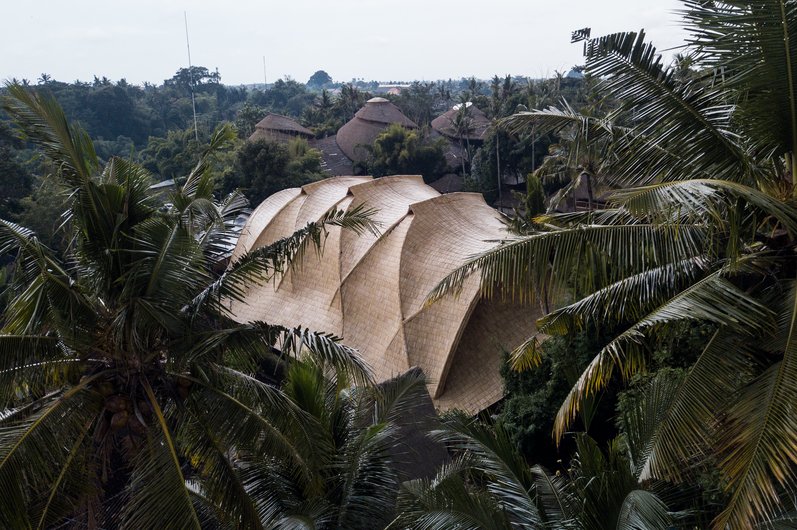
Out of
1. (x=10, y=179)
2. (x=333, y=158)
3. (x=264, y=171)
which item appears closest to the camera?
(x=10, y=179)

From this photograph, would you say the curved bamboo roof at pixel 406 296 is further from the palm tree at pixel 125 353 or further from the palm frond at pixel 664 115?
the palm frond at pixel 664 115

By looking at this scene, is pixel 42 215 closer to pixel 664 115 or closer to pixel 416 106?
pixel 664 115

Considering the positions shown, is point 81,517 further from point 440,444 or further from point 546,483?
point 546,483

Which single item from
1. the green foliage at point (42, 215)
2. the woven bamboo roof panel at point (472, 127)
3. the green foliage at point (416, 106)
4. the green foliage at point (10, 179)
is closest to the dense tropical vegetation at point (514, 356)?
the green foliage at point (42, 215)

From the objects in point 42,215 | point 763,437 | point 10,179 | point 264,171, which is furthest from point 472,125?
point 763,437

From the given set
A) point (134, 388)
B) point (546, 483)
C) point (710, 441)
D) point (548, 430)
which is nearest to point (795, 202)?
point (710, 441)

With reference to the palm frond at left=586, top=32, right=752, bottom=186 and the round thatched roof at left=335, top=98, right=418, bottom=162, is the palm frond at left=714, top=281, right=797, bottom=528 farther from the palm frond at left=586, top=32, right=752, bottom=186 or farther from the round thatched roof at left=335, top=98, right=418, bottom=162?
the round thatched roof at left=335, top=98, right=418, bottom=162
